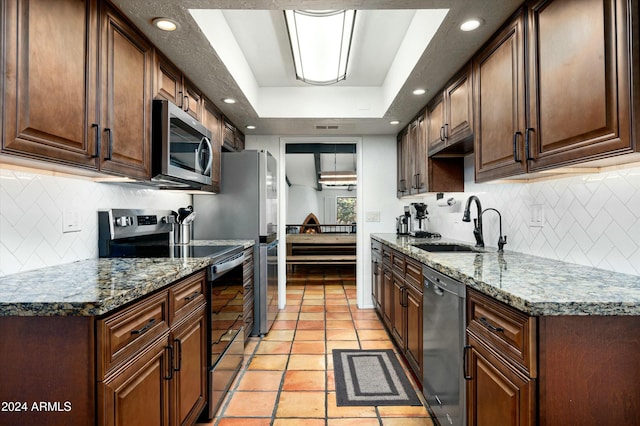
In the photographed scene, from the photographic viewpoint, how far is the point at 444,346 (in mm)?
1720

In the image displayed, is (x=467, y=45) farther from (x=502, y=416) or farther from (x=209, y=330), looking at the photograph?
(x=209, y=330)

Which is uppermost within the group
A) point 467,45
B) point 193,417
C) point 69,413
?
point 467,45

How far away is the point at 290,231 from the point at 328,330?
12.7 ft

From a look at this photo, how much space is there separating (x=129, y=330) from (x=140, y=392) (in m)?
0.25

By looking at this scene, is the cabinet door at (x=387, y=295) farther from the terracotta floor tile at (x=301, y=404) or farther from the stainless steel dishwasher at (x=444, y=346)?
the terracotta floor tile at (x=301, y=404)

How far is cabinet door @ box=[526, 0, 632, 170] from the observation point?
112 cm

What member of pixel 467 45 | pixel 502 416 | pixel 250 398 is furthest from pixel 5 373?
pixel 467 45

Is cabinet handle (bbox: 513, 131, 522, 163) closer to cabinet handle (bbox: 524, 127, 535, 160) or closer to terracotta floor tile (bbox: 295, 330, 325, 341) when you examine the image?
cabinet handle (bbox: 524, 127, 535, 160)

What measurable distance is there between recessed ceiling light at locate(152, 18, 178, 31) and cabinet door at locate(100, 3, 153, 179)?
136 mm

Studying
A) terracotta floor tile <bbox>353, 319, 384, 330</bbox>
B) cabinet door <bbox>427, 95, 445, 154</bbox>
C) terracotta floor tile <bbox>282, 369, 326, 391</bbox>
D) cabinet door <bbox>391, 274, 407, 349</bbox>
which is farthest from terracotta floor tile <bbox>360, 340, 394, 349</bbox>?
cabinet door <bbox>427, 95, 445, 154</bbox>

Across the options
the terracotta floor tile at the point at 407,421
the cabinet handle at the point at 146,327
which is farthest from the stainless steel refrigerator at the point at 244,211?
the cabinet handle at the point at 146,327

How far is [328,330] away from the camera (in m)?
3.38

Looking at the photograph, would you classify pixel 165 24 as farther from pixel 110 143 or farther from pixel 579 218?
pixel 579 218

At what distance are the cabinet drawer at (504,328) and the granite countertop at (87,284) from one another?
129 centimetres
